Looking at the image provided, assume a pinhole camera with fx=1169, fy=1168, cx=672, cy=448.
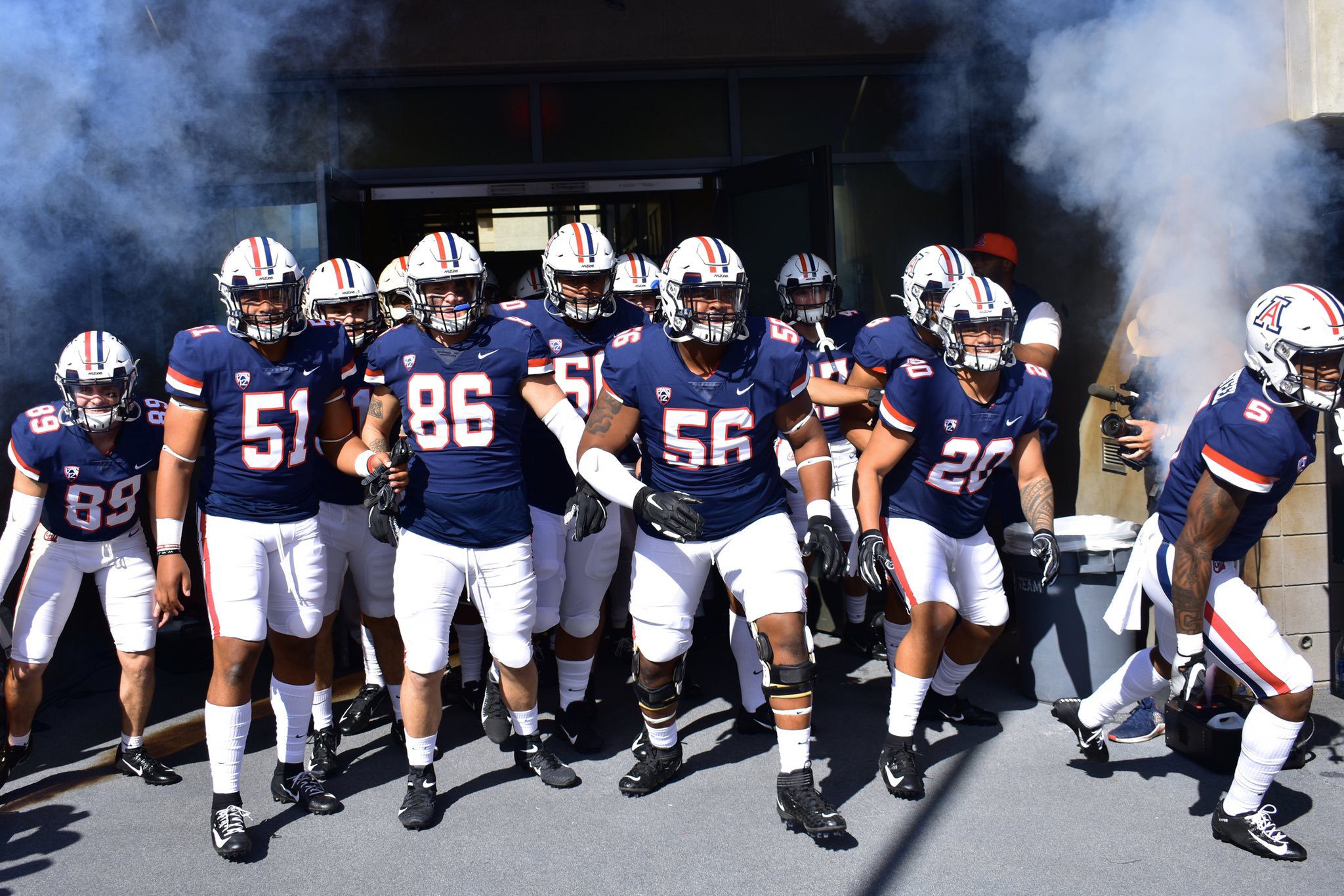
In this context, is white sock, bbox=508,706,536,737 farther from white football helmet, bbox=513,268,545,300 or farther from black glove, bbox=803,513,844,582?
white football helmet, bbox=513,268,545,300

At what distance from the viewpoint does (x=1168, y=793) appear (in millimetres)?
4422

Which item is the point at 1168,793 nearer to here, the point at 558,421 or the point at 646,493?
the point at 646,493

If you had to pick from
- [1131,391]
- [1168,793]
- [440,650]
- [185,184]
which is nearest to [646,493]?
[440,650]

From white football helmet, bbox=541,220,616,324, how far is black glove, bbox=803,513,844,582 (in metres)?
1.57

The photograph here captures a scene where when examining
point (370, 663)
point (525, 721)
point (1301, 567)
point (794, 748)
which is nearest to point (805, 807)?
point (794, 748)

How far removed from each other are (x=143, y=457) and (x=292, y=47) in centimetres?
374

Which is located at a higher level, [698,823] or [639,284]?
[639,284]

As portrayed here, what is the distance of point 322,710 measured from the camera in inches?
198

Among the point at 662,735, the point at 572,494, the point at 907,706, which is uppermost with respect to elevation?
the point at 572,494

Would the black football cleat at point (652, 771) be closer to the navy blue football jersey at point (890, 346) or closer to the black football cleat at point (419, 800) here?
the black football cleat at point (419, 800)

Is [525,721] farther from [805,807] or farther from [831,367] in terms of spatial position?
[831,367]

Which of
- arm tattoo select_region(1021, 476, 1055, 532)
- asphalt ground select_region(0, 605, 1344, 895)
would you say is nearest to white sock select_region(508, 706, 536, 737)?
asphalt ground select_region(0, 605, 1344, 895)

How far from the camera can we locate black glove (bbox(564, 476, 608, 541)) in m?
4.30

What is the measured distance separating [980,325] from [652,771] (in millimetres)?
2163
